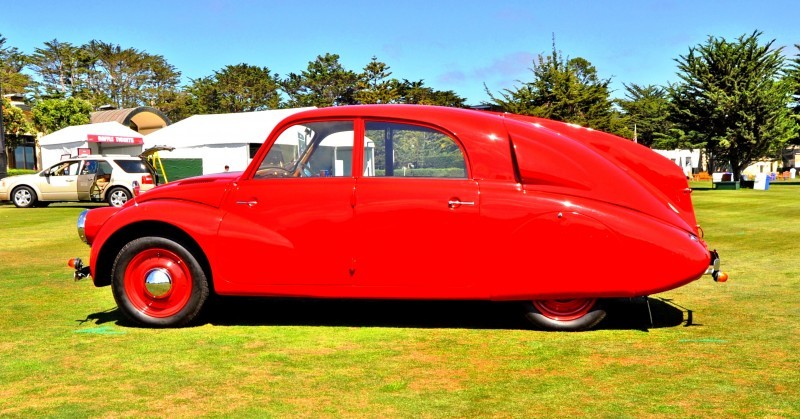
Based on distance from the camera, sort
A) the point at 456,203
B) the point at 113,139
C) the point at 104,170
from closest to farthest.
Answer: the point at 456,203, the point at 104,170, the point at 113,139

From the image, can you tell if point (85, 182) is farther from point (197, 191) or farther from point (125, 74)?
point (125, 74)

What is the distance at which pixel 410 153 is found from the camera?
5.37 meters

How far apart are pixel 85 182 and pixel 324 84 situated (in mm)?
66780

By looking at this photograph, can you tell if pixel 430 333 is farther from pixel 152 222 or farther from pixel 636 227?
pixel 152 222

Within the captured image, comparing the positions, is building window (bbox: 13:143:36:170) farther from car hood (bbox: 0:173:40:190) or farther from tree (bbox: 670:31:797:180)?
tree (bbox: 670:31:797:180)

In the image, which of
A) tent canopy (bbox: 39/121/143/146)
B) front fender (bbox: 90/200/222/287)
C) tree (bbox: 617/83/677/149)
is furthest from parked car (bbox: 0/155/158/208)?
tree (bbox: 617/83/677/149)

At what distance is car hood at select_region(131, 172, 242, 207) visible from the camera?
5.45 m

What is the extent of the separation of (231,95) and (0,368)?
88.9 metres

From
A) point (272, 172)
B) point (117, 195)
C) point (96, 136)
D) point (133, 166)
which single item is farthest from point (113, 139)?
point (272, 172)

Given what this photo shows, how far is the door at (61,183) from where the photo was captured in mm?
22734

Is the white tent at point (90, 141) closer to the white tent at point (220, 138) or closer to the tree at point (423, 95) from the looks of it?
the white tent at point (220, 138)

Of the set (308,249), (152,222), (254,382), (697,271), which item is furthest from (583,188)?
(152,222)

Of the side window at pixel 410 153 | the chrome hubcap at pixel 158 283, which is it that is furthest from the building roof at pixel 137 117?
the side window at pixel 410 153

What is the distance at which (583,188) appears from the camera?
5168 millimetres
